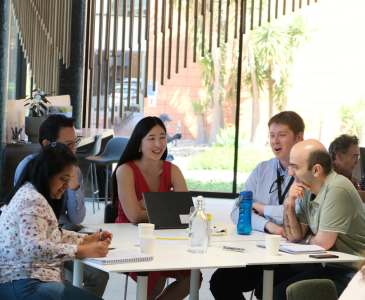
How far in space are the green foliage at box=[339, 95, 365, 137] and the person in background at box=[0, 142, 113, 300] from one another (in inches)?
277

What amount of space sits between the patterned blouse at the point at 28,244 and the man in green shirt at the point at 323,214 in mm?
1192

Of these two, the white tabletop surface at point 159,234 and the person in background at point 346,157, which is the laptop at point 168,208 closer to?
the white tabletop surface at point 159,234

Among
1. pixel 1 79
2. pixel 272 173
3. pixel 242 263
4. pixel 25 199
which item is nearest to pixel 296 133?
pixel 272 173

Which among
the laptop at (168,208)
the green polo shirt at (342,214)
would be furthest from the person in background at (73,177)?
the green polo shirt at (342,214)

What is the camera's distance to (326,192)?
2740 millimetres

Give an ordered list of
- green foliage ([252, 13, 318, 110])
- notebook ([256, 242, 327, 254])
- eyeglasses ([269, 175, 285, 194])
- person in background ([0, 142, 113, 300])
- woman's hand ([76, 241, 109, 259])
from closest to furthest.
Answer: person in background ([0, 142, 113, 300]) → woman's hand ([76, 241, 109, 259]) → notebook ([256, 242, 327, 254]) → eyeglasses ([269, 175, 285, 194]) → green foliage ([252, 13, 318, 110])

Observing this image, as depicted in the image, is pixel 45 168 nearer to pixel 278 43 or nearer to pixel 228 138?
pixel 228 138

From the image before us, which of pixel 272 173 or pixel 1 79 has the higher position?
pixel 1 79

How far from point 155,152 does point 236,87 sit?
5222 mm

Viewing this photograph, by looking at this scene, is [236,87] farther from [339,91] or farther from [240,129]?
[339,91]

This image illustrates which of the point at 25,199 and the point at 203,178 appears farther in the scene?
the point at 203,178

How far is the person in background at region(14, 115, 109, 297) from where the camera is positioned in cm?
305

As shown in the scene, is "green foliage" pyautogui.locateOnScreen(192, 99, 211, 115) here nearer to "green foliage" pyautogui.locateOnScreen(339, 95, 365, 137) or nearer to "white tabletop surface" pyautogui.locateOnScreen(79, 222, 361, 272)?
"green foliage" pyautogui.locateOnScreen(339, 95, 365, 137)

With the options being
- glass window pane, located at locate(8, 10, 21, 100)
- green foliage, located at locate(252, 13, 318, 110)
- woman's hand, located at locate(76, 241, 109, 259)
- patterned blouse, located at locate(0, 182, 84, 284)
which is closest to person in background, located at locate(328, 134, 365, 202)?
woman's hand, located at locate(76, 241, 109, 259)
